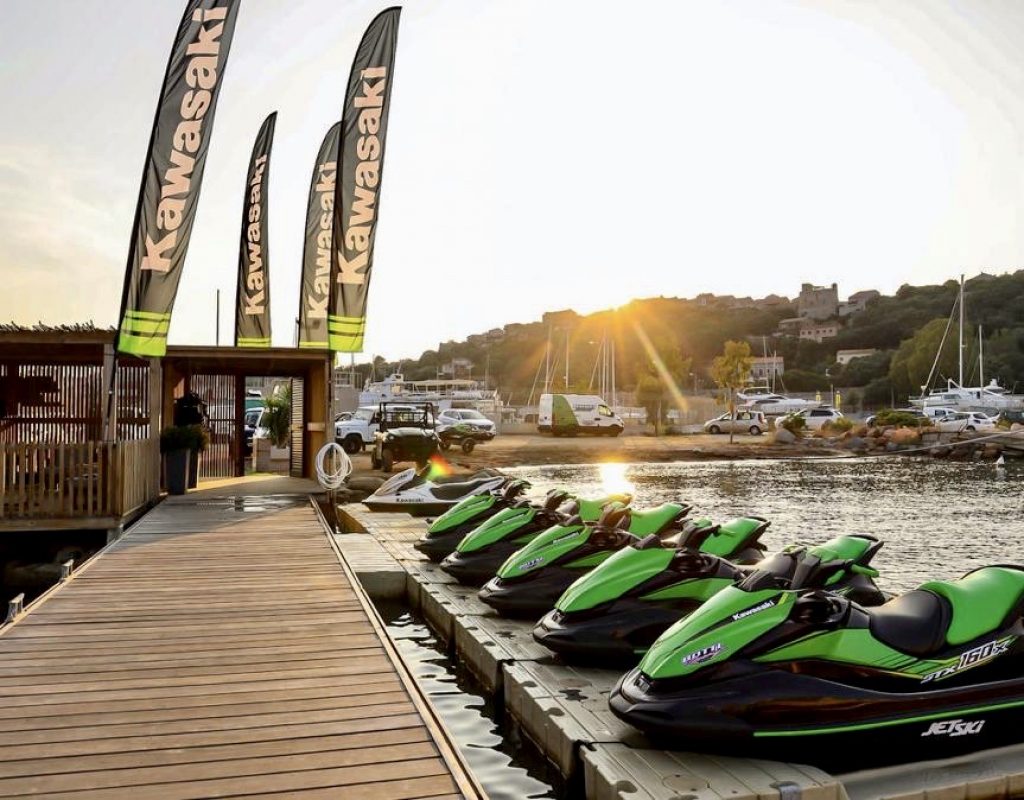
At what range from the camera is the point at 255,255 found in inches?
822

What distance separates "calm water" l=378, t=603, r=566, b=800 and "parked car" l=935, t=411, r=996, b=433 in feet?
143

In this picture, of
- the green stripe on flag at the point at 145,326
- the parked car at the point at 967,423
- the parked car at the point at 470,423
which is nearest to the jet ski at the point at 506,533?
the green stripe on flag at the point at 145,326

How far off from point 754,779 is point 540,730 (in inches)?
63.1

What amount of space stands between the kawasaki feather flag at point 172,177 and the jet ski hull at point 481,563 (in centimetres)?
642

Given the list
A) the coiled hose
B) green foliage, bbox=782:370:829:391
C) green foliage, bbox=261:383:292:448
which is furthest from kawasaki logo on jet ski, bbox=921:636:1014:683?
green foliage, bbox=782:370:829:391

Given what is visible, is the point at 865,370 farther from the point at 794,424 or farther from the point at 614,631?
the point at 614,631

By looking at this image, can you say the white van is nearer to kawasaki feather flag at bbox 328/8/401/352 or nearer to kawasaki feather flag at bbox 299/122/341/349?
kawasaki feather flag at bbox 299/122/341/349

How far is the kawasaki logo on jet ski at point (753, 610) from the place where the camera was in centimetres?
452

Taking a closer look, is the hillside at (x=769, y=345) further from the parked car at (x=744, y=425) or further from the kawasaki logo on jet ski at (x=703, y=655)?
the kawasaki logo on jet ski at (x=703, y=655)

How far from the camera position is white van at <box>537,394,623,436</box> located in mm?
44969

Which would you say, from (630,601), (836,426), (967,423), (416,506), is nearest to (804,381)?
(967,423)

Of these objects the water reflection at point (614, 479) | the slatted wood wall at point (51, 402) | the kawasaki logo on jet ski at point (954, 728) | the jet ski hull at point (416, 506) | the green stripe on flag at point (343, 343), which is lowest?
the water reflection at point (614, 479)

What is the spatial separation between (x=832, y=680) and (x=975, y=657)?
0.78 m

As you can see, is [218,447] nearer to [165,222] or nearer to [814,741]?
[165,222]
